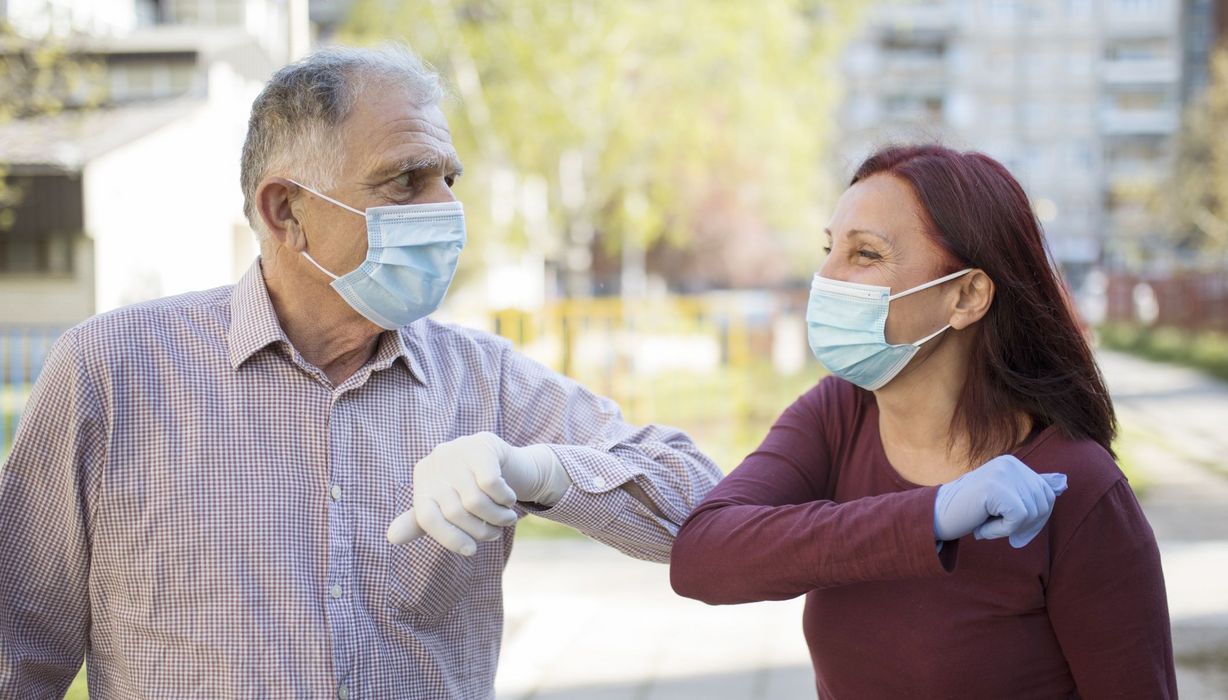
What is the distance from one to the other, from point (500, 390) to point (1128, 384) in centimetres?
1808

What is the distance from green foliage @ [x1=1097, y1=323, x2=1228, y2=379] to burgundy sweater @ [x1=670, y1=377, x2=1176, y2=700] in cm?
1834

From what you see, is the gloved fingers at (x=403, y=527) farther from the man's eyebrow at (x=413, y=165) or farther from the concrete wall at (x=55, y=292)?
the concrete wall at (x=55, y=292)

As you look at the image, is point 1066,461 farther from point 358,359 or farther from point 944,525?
point 358,359

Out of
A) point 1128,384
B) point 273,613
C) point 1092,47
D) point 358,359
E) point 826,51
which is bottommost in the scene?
point 1128,384

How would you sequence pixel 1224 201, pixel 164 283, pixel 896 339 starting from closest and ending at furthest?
pixel 896 339
pixel 164 283
pixel 1224 201

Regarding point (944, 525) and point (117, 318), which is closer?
point (944, 525)

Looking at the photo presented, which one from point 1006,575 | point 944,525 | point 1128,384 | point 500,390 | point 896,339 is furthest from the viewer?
point 1128,384

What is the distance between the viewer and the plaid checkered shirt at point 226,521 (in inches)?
78.9

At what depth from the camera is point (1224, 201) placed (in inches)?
992

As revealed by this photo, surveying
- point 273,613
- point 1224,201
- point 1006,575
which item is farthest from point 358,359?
point 1224,201

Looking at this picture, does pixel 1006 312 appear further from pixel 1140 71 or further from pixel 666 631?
pixel 1140 71

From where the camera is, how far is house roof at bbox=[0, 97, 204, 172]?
1745 cm

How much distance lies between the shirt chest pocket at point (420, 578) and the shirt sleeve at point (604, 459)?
0.64 ft

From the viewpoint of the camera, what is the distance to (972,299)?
2.19 metres
